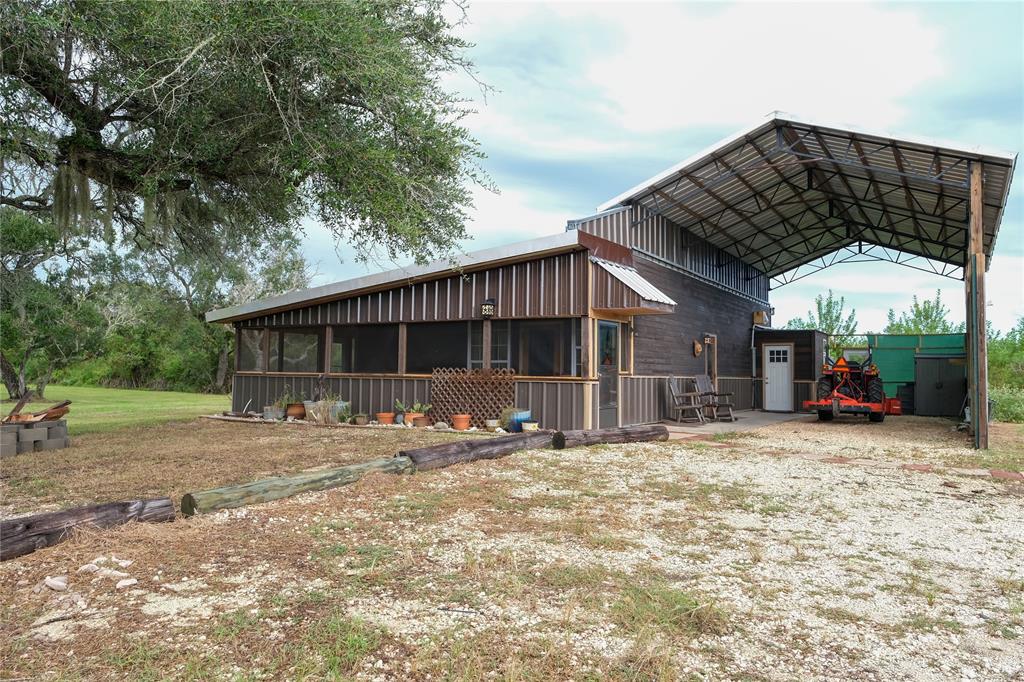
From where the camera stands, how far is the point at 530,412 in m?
10.4

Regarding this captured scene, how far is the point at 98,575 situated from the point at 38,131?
565 cm

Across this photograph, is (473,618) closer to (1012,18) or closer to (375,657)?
(375,657)

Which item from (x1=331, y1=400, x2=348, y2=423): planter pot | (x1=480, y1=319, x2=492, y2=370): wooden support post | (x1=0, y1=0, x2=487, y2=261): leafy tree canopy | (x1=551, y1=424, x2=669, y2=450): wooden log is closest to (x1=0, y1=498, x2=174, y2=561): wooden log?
(x1=0, y1=0, x2=487, y2=261): leafy tree canopy

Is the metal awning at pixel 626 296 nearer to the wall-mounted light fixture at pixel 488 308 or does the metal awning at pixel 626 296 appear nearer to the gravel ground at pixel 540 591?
the wall-mounted light fixture at pixel 488 308

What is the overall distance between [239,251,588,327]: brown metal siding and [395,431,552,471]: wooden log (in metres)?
2.79

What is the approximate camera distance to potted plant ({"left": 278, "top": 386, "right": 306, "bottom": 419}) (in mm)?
12430

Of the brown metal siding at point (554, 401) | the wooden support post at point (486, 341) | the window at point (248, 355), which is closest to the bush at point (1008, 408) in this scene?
the brown metal siding at point (554, 401)

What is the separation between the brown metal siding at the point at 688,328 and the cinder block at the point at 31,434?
877cm

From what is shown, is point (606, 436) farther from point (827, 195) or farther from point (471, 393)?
point (827, 195)

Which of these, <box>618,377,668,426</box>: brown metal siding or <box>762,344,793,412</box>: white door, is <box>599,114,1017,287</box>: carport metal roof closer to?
<box>762,344,793,412</box>: white door

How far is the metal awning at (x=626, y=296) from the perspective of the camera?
9469mm

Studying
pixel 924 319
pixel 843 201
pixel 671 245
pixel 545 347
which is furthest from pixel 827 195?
pixel 924 319

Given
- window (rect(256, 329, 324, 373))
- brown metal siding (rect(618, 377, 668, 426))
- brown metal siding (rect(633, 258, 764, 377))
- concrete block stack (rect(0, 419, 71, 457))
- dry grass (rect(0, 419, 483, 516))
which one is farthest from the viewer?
window (rect(256, 329, 324, 373))

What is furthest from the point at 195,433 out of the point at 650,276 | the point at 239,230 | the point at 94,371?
the point at 94,371
